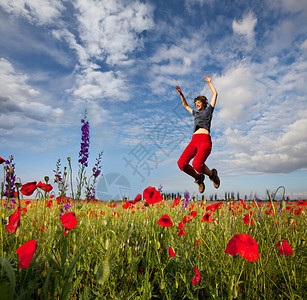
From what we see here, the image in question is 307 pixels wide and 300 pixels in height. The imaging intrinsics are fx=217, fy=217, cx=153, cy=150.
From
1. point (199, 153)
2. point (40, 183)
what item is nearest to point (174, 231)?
point (40, 183)

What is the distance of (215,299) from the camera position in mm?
1666

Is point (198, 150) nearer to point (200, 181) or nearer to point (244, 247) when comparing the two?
point (200, 181)

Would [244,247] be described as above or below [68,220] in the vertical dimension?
below

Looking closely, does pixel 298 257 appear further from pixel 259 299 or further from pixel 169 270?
pixel 169 270

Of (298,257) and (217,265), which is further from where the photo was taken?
(298,257)

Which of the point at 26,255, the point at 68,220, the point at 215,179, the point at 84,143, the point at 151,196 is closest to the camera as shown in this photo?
the point at 26,255

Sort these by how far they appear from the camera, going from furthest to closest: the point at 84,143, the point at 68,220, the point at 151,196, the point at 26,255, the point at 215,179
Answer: the point at 215,179
the point at 84,143
the point at 151,196
the point at 68,220
the point at 26,255

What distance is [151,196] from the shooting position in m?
2.09

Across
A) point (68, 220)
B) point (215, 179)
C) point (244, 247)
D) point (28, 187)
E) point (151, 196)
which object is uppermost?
point (215, 179)

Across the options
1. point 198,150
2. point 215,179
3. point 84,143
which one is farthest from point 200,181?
point 84,143

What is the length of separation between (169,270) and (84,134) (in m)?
3.18

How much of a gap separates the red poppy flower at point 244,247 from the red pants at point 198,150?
3586mm

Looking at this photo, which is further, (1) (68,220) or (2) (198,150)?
(2) (198,150)

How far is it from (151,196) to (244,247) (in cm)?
97
